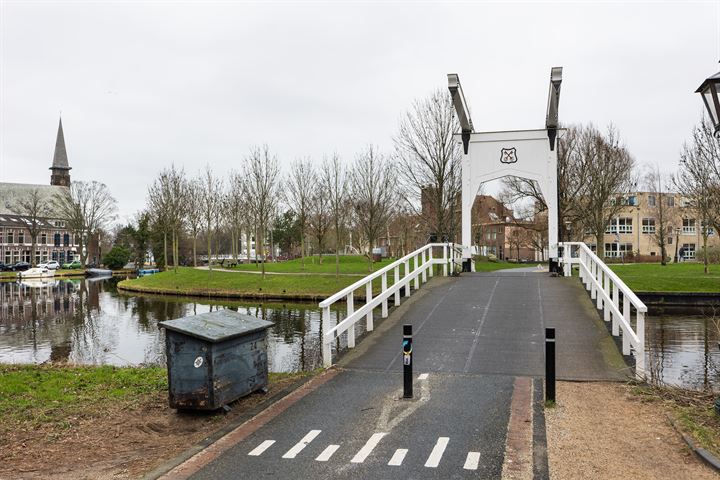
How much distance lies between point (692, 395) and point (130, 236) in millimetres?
75001

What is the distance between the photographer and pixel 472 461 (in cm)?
520

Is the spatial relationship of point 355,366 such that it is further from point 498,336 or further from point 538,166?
point 538,166

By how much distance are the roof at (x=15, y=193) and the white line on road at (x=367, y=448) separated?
100 m

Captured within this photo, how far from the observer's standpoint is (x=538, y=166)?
680 inches

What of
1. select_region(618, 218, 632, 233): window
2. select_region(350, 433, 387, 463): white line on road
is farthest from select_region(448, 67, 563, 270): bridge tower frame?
select_region(618, 218, 632, 233): window

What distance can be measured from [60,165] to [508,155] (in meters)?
105

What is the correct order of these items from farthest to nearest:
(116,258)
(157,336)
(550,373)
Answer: (116,258), (157,336), (550,373)

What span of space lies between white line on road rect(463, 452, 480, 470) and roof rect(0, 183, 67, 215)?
332 feet

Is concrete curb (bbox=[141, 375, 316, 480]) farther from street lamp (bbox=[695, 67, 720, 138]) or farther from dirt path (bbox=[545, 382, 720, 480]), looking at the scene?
street lamp (bbox=[695, 67, 720, 138])

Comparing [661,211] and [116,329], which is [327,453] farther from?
[661,211]

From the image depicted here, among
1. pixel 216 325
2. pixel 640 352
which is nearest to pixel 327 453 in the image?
pixel 216 325

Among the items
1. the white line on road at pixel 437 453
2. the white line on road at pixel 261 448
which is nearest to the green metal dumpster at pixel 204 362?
the white line on road at pixel 261 448

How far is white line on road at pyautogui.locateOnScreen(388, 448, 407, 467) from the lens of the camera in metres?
5.20

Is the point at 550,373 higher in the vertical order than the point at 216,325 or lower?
lower
